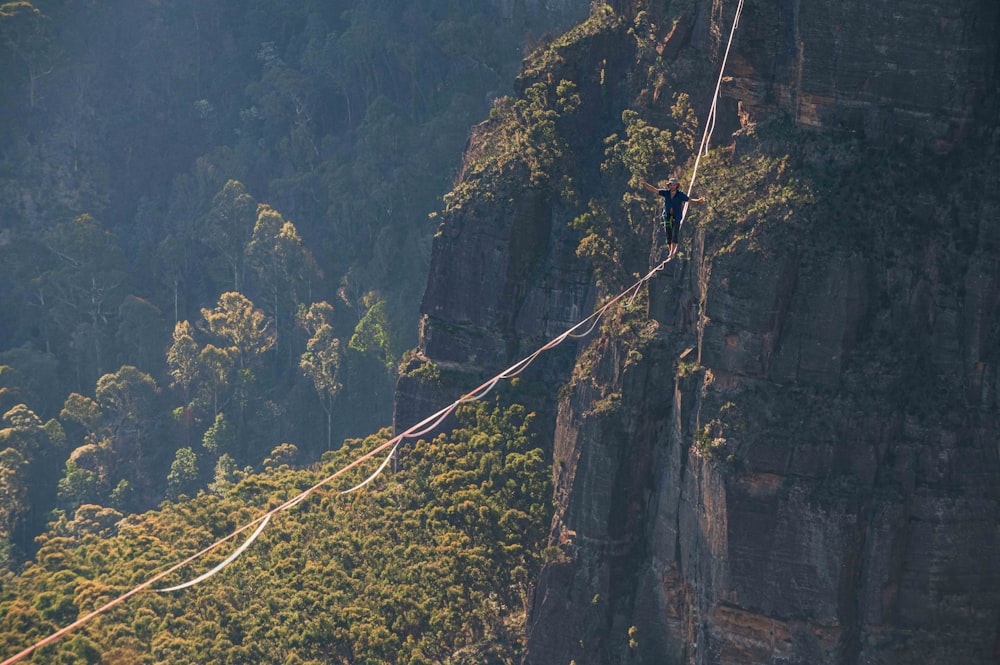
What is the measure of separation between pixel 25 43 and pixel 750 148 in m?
85.0

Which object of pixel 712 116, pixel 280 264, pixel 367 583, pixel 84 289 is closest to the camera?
pixel 712 116

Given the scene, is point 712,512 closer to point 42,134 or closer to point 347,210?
point 347,210

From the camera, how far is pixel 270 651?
51094 mm

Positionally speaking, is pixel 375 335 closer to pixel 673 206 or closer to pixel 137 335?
pixel 137 335

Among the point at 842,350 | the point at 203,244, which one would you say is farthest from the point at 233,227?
the point at 842,350

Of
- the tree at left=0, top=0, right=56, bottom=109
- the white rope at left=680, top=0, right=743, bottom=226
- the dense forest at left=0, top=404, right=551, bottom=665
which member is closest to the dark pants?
the white rope at left=680, top=0, right=743, bottom=226

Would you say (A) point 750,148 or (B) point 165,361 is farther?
(B) point 165,361

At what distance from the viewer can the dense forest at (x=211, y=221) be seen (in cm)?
9475

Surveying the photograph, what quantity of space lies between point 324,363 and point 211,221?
1810cm

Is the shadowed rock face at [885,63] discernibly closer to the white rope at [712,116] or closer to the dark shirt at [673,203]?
the white rope at [712,116]

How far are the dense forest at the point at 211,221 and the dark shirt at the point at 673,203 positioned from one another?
53836 mm

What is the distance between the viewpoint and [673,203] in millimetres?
38062

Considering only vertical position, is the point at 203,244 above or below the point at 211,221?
below

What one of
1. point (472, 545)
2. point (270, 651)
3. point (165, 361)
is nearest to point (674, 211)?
point (472, 545)
